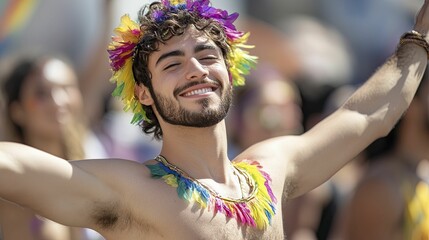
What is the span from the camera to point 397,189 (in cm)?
613

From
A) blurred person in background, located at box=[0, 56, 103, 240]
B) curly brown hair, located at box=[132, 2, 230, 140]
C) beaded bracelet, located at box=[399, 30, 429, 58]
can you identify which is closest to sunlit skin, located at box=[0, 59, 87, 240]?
blurred person in background, located at box=[0, 56, 103, 240]

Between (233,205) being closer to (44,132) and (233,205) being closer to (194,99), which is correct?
(194,99)

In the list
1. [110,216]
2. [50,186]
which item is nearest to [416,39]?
[110,216]

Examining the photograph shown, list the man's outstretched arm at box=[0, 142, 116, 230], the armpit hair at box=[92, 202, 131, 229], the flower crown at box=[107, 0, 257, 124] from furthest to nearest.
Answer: the flower crown at box=[107, 0, 257, 124] < the armpit hair at box=[92, 202, 131, 229] < the man's outstretched arm at box=[0, 142, 116, 230]

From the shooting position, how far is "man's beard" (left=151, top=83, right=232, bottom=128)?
4.38m

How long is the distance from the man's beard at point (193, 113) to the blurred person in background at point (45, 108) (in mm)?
1771

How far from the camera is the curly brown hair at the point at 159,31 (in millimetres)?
4480

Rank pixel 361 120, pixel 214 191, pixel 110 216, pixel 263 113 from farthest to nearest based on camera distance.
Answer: pixel 263 113 < pixel 361 120 < pixel 214 191 < pixel 110 216

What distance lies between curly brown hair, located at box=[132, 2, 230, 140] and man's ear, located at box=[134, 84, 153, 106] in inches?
0.8

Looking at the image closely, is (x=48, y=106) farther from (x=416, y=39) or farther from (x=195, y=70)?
(x=416, y=39)

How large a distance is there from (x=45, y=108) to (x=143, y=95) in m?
1.79

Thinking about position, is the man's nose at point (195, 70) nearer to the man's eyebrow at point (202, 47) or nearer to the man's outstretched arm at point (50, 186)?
the man's eyebrow at point (202, 47)

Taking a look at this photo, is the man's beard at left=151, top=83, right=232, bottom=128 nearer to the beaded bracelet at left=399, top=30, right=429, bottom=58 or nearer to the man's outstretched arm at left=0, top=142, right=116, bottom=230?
the man's outstretched arm at left=0, top=142, right=116, bottom=230

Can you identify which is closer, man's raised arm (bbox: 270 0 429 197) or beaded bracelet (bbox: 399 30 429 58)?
Result: man's raised arm (bbox: 270 0 429 197)
